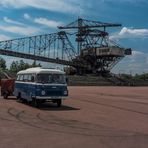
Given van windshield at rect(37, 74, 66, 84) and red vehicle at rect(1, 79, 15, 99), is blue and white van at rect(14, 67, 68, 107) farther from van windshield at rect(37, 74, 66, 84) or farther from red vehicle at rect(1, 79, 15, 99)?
red vehicle at rect(1, 79, 15, 99)

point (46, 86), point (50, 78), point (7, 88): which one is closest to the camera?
point (46, 86)

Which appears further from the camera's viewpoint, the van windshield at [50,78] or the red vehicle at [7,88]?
the red vehicle at [7,88]

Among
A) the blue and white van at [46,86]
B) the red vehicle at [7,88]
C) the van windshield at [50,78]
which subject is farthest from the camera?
the red vehicle at [7,88]

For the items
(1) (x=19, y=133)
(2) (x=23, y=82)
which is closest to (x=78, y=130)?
(1) (x=19, y=133)

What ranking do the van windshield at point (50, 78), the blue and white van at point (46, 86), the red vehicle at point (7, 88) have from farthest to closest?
1. the red vehicle at point (7, 88)
2. the van windshield at point (50, 78)
3. the blue and white van at point (46, 86)

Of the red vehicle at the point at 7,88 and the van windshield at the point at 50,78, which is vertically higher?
the van windshield at the point at 50,78

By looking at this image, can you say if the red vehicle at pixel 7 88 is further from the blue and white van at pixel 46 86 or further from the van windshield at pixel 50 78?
the van windshield at pixel 50 78

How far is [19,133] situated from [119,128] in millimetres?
3960

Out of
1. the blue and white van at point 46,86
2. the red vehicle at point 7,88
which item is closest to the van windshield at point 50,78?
the blue and white van at point 46,86

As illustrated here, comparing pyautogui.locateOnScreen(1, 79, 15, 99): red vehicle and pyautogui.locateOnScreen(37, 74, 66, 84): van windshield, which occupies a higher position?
pyautogui.locateOnScreen(37, 74, 66, 84): van windshield

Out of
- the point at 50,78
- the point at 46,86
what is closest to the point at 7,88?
the point at 50,78

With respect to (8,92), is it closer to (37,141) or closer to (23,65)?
(37,141)

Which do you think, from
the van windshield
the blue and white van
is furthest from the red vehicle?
the van windshield

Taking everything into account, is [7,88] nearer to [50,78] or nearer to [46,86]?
[50,78]
